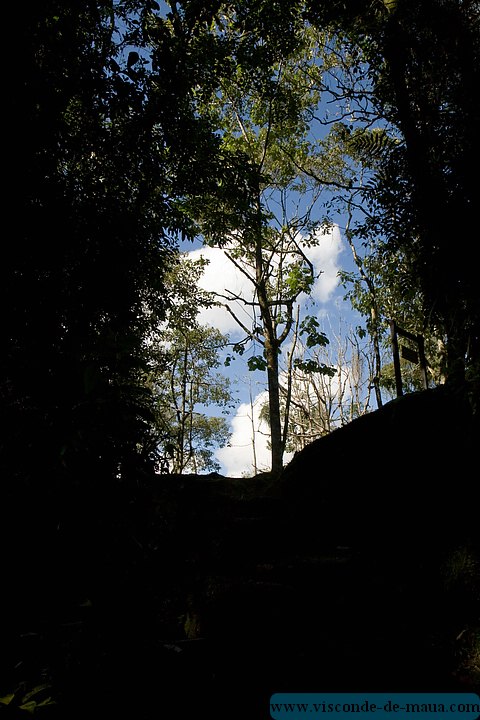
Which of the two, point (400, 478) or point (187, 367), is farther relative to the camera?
point (187, 367)

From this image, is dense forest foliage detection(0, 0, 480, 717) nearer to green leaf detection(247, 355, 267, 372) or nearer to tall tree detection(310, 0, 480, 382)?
tall tree detection(310, 0, 480, 382)

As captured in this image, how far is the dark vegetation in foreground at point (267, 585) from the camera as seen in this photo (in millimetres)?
2846

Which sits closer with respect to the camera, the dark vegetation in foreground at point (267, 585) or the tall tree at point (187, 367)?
the dark vegetation in foreground at point (267, 585)

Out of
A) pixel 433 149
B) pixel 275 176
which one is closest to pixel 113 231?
pixel 433 149

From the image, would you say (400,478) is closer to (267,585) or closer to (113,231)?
(267,585)

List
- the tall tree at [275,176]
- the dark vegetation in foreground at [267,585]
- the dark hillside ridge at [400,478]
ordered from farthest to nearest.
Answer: the tall tree at [275,176] < the dark hillside ridge at [400,478] < the dark vegetation in foreground at [267,585]

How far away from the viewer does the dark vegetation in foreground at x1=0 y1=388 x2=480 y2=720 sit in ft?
9.34

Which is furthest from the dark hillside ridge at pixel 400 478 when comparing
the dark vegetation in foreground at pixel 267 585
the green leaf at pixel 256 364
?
the green leaf at pixel 256 364

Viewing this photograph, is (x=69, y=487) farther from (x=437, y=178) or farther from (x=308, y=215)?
(x=308, y=215)

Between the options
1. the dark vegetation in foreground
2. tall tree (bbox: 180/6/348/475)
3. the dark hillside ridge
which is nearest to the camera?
the dark vegetation in foreground

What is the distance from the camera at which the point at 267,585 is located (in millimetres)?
4316

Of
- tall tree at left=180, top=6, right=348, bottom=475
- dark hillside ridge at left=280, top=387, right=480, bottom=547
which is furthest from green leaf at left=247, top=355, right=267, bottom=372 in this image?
dark hillside ridge at left=280, top=387, right=480, bottom=547

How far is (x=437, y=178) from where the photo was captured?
6.61 meters

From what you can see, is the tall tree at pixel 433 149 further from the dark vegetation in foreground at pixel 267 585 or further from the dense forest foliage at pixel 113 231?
the dark vegetation in foreground at pixel 267 585
